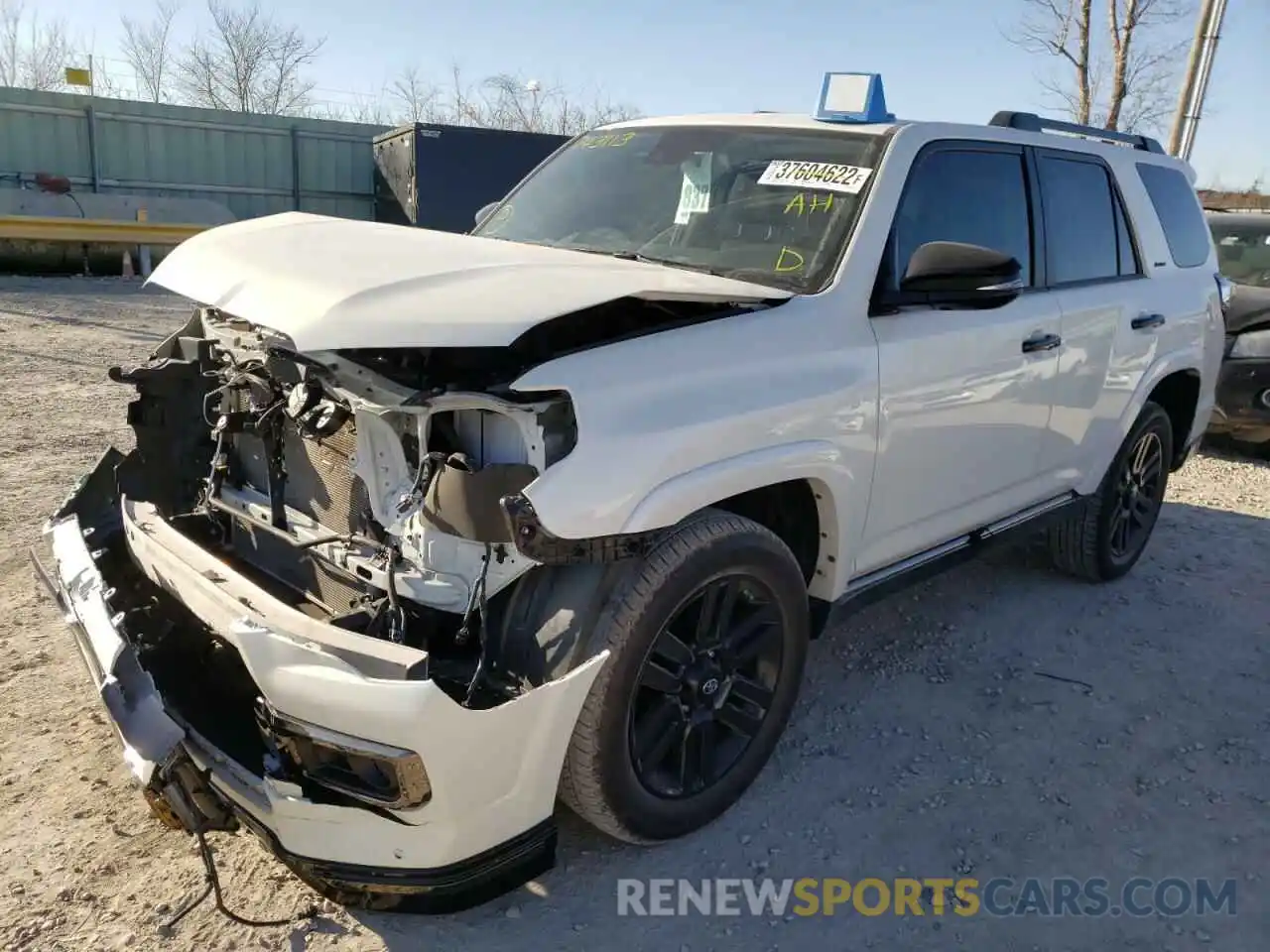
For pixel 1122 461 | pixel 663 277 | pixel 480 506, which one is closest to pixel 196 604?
pixel 480 506

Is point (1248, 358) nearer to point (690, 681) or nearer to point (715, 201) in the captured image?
point (715, 201)

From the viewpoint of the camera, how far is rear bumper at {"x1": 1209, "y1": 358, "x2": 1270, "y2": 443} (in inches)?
296

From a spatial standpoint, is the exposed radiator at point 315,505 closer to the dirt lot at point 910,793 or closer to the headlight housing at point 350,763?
the headlight housing at point 350,763

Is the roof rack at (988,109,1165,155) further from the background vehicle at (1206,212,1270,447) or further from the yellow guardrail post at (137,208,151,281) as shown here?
the yellow guardrail post at (137,208,151,281)

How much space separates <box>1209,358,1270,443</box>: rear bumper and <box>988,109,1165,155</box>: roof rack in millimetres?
3182

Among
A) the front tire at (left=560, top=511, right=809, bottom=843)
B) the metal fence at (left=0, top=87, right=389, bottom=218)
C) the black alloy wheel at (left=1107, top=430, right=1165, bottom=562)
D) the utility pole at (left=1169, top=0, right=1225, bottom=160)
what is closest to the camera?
the front tire at (left=560, top=511, right=809, bottom=843)

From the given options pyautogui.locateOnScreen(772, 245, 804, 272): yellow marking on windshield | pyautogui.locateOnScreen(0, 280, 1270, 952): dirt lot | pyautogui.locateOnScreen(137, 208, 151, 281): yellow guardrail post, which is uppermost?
pyautogui.locateOnScreen(772, 245, 804, 272): yellow marking on windshield

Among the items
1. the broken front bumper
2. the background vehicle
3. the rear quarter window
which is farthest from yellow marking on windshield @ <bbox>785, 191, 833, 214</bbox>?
the background vehicle

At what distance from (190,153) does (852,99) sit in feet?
64.4

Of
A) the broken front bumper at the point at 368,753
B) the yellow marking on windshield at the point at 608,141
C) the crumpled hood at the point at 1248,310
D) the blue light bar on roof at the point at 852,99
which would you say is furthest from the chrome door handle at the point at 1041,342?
the crumpled hood at the point at 1248,310

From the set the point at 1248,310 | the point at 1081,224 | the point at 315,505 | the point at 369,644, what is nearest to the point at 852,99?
the point at 1081,224

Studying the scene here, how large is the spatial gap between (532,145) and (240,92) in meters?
21.8

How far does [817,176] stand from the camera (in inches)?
134

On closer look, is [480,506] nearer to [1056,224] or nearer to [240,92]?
[1056,224]
